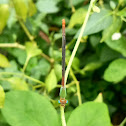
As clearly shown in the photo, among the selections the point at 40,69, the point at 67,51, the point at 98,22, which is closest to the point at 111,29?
the point at 98,22

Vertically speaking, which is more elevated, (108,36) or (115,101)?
(108,36)

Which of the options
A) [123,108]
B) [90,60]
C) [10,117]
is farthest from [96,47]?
[10,117]

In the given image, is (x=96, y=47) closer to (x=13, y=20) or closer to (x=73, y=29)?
(x=73, y=29)

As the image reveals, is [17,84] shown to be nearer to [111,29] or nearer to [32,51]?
[32,51]

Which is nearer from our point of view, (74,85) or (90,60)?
(74,85)

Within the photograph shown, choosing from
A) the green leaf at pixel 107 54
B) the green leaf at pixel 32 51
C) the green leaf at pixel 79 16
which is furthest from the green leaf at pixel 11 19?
the green leaf at pixel 107 54

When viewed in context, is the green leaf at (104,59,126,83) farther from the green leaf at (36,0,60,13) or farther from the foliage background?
the green leaf at (36,0,60,13)

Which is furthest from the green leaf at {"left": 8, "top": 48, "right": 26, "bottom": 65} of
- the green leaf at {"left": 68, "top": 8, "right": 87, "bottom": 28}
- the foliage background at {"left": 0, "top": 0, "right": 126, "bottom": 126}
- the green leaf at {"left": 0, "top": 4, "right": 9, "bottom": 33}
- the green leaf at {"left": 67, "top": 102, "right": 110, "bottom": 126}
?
the green leaf at {"left": 67, "top": 102, "right": 110, "bottom": 126}
